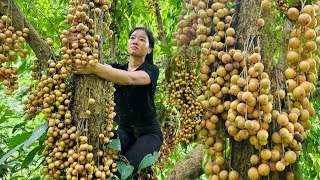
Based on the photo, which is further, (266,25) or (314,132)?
(314,132)

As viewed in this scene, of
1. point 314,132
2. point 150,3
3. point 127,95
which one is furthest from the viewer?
point 150,3

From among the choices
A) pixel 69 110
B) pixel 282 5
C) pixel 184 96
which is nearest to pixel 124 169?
pixel 69 110

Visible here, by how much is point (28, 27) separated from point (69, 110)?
1.33 ft

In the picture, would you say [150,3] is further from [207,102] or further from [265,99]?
[265,99]

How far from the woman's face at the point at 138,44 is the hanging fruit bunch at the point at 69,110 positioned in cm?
84

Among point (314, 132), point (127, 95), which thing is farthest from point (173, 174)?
point (314, 132)

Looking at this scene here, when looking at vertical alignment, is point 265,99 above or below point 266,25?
below

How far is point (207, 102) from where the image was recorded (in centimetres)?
150

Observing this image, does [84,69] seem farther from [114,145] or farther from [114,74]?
[114,145]

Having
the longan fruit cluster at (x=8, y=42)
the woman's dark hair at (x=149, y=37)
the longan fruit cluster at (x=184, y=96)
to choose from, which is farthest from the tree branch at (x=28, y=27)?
the longan fruit cluster at (x=184, y=96)

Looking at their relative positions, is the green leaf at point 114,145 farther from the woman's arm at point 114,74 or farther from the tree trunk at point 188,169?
the tree trunk at point 188,169

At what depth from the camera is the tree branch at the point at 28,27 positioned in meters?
1.53

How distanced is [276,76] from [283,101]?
0.33 ft

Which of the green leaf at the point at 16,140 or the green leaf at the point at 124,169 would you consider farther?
the green leaf at the point at 16,140
